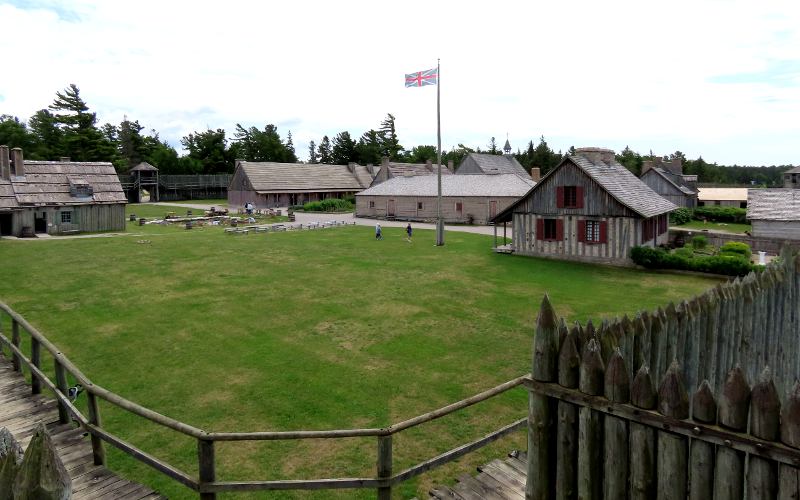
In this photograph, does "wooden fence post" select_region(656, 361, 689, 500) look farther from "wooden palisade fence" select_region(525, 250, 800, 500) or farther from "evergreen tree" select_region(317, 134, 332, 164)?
"evergreen tree" select_region(317, 134, 332, 164)

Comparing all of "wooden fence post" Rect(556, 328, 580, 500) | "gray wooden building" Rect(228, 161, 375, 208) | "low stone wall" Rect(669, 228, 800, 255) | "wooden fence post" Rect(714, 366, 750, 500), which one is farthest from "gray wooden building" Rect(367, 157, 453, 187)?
"wooden fence post" Rect(714, 366, 750, 500)

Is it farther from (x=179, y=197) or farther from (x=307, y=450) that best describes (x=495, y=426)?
(x=179, y=197)

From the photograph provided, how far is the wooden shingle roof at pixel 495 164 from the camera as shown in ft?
241

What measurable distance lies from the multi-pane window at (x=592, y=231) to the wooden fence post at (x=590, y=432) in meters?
26.6

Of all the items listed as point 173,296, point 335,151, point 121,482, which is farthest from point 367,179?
point 121,482

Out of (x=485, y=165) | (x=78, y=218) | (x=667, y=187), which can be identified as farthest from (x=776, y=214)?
(x=78, y=218)

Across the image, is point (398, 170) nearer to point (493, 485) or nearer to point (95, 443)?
point (95, 443)

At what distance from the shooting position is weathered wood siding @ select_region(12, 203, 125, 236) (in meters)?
38.2

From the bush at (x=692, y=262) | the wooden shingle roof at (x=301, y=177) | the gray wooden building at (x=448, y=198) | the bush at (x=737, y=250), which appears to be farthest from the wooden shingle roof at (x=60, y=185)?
the bush at (x=737, y=250)

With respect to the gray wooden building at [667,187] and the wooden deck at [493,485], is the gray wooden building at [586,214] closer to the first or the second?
the wooden deck at [493,485]

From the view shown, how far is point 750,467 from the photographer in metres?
A: 3.60

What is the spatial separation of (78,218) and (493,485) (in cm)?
4281

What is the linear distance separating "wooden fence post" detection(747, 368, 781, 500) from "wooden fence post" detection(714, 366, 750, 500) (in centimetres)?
5

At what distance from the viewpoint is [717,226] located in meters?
51.9
